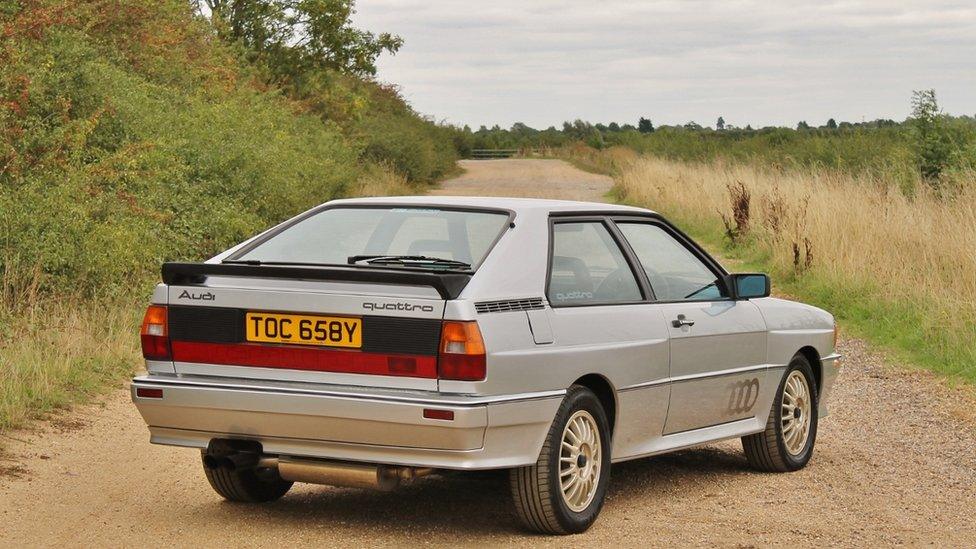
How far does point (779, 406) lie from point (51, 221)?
7001mm

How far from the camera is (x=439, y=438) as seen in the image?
18.8 feet

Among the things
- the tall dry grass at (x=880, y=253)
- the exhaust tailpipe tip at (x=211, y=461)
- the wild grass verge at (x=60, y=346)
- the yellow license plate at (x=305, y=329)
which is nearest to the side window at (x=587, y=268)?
the yellow license plate at (x=305, y=329)

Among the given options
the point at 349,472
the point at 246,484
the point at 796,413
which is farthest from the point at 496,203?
the point at 796,413

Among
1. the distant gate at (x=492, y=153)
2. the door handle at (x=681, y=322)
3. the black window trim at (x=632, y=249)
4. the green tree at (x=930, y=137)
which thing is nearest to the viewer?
the black window trim at (x=632, y=249)

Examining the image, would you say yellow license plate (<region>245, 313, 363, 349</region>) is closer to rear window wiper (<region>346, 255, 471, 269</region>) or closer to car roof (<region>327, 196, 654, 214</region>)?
rear window wiper (<region>346, 255, 471, 269</region>)

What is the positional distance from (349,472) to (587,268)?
1586mm

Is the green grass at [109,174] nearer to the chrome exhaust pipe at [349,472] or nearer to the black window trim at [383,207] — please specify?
the black window trim at [383,207]

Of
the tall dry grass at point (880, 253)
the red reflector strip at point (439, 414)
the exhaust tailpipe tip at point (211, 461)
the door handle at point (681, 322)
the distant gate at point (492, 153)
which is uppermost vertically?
the door handle at point (681, 322)

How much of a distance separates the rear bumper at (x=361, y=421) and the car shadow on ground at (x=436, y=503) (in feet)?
1.98

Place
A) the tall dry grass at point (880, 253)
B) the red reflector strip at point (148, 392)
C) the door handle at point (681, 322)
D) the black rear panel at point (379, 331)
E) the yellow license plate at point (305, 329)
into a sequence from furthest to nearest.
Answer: the tall dry grass at point (880, 253) → the door handle at point (681, 322) → the red reflector strip at point (148, 392) → the yellow license plate at point (305, 329) → the black rear panel at point (379, 331)

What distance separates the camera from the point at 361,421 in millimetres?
5793

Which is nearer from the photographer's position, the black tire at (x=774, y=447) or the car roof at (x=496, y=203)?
the car roof at (x=496, y=203)

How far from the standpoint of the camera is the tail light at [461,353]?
5.71 metres

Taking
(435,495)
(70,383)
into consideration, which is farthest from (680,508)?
(70,383)
